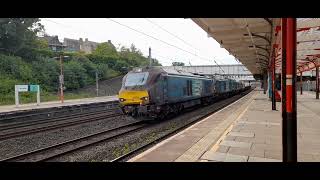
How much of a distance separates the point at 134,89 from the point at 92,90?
43364 millimetres

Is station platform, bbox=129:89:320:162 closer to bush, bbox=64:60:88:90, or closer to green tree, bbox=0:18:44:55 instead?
bush, bbox=64:60:88:90

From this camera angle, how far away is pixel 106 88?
62469 millimetres

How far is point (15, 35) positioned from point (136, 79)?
42.8 meters

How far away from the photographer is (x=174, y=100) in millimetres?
18422

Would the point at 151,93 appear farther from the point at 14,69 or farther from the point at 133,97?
the point at 14,69

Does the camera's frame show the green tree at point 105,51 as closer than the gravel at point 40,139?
No

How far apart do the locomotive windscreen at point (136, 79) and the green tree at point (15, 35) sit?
3994cm

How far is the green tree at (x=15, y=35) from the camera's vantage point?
2058 inches

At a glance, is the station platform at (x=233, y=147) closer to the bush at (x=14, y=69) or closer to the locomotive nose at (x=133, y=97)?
the locomotive nose at (x=133, y=97)

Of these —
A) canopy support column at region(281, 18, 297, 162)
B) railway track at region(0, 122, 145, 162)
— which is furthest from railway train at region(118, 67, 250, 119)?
canopy support column at region(281, 18, 297, 162)

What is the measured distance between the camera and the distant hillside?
57.6m


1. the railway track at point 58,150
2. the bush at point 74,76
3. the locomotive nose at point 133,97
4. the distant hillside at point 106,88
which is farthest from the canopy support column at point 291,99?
the bush at point 74,76
